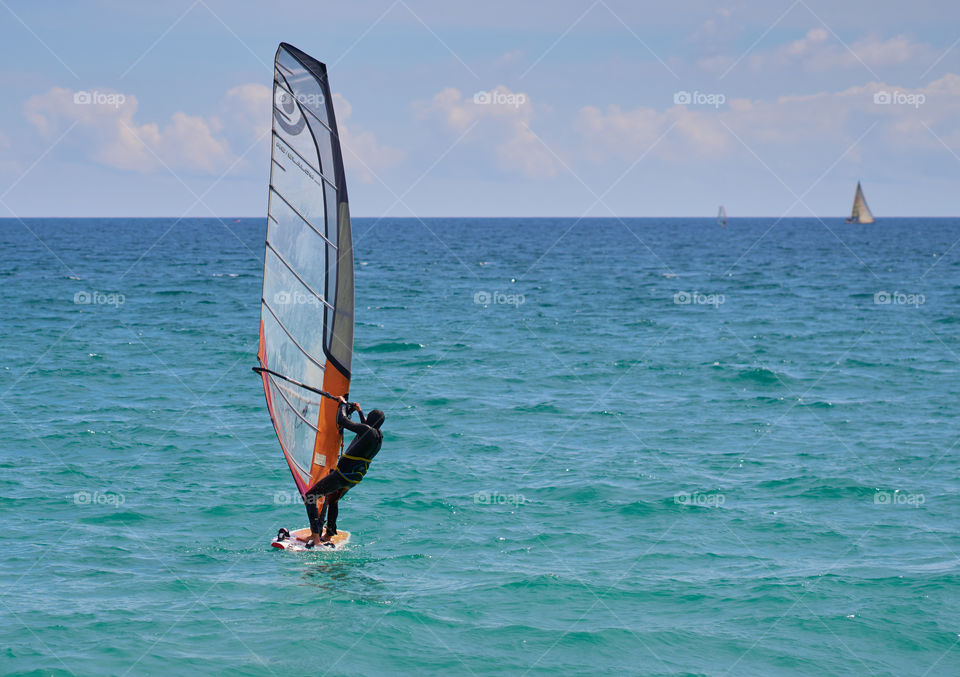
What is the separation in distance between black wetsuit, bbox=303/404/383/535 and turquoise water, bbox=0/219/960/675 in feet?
5.00

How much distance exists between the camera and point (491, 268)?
81.1m

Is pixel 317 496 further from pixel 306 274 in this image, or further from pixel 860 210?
pixel 860 210

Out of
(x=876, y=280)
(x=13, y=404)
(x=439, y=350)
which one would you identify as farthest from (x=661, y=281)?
(x=13, y=404)

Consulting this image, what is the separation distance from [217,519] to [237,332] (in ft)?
76.1

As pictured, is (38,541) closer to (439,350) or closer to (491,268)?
(439,350)

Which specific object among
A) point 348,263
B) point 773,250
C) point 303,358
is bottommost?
point 303,358
